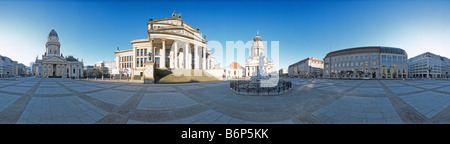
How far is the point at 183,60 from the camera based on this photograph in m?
29.6

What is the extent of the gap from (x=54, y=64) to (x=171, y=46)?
225 feet

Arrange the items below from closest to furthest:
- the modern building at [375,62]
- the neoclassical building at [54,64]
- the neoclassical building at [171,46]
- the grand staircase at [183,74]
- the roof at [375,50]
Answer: the grand staircase at [183,74] < the neoclassical building at [171,46] < the modern building at [375,62] < the roof at [375,50] < the neoclassical building at [54,64]

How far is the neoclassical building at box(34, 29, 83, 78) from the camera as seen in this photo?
188 feet

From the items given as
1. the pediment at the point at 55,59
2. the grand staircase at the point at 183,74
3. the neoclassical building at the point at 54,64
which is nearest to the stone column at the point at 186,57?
the grand staircase at the point at 183,74

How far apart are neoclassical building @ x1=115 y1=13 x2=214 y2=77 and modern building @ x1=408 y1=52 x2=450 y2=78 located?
354ft

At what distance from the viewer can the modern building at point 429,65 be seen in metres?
67.2

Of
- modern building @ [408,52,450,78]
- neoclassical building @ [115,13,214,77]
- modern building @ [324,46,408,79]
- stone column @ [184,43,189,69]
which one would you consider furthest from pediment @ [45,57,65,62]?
modern building @ [408,52,450,78]

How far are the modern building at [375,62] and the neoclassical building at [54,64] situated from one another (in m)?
115

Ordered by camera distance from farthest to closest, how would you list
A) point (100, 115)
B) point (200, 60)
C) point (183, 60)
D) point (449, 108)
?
1. point (200, 60)
2. point (183, 60)
3. point (449, 108)
4. point (100, 115)

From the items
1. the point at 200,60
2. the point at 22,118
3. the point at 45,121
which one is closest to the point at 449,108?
the point at 45,121

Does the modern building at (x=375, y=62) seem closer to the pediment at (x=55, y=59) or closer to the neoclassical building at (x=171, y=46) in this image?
the neoclassical building at (x=171, y=46)
